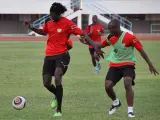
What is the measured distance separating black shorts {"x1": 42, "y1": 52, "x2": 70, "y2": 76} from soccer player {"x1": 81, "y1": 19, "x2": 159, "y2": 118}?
0.74 meters

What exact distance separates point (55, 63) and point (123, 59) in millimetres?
1344

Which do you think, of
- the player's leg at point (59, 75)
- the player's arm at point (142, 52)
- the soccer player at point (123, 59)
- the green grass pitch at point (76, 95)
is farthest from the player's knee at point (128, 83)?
the player's leg at point (59, 75)

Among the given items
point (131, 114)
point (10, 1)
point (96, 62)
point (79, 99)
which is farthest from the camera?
point (10, 1)

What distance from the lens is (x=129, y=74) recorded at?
10344 mm

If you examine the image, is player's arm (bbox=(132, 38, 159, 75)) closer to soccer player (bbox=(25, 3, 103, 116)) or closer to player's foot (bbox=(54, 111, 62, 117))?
soccer player (bbox=(25, 3, 103, 116))

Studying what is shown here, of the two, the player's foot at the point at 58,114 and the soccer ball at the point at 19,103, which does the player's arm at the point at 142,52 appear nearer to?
the player's foot at the point at 58,114

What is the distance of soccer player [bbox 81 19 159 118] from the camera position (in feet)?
33.5

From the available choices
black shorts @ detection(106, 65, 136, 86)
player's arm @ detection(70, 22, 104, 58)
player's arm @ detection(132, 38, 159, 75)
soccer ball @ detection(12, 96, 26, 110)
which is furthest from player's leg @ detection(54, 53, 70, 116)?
player's arm @ detection(132, 38, 159, 75)

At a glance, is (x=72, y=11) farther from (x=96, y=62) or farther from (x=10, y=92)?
(x=10, y=92)

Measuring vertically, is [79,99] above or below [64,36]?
below

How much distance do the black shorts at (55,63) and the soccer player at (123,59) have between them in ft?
2.44

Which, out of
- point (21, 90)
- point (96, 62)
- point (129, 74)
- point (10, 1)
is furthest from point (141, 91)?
point (10, 1)

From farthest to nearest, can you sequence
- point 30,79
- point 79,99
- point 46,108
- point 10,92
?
1. point 30,79
2. point 10,92
3. point 79,99
4. point 46,108

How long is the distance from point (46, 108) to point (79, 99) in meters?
1.49
